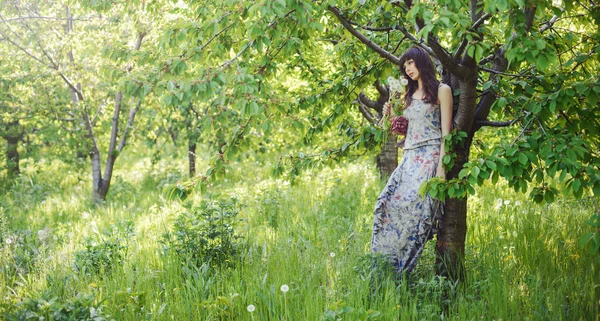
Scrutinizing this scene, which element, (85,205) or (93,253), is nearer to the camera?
(93,253)

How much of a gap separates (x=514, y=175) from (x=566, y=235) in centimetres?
235

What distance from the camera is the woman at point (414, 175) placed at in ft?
13.4

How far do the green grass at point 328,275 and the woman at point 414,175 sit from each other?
27cm

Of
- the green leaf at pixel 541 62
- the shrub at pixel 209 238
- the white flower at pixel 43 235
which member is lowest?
the white flower at pixel 43 235

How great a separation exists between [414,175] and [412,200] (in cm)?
21

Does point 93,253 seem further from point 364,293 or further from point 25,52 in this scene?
point 25,52

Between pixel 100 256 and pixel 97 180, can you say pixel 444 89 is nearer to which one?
pixel 100 256

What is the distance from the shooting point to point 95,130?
31.1ft

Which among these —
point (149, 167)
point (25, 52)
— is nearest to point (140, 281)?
point (25, 52)

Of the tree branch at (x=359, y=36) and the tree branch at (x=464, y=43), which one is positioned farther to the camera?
the tree branch at (x=359, y=36)

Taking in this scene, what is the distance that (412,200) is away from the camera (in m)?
4.14

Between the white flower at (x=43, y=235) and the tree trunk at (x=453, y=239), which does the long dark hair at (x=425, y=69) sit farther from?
the white flower at (x=43, y=235)

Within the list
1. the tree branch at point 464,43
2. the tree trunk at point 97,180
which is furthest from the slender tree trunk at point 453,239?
the tree trunk at point 97,180

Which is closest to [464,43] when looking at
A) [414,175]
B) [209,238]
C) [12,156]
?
[414,175]
